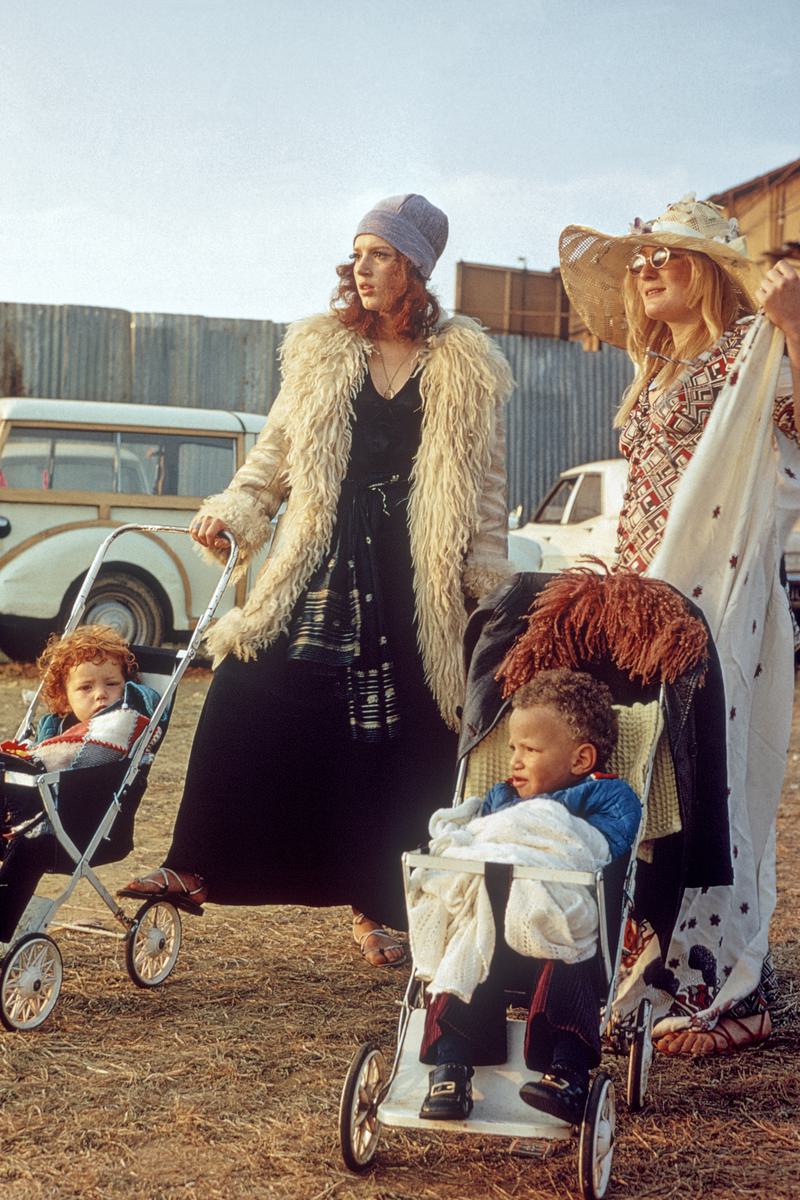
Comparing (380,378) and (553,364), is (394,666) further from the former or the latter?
(553,364)

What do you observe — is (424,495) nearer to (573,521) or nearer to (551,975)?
(551,975)

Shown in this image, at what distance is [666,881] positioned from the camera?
299 cm

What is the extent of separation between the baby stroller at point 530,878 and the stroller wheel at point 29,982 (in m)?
1.01

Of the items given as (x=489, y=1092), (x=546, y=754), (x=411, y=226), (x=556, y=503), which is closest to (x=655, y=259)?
(x=411, y=226)

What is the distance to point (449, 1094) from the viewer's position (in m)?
2.45

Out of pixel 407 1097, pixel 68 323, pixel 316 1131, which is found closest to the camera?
pixel 407 1097

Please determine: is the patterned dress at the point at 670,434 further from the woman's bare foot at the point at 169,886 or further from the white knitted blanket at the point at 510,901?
the woman's bare foot at the point at 169,886

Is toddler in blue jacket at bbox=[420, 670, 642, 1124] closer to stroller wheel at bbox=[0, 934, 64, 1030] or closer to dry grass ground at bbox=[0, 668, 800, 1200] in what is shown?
dry grass ground at bbox=[0, 668, 800, 1200]

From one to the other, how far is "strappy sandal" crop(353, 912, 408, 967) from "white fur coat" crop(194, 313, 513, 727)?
768 mm

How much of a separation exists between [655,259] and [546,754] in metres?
1.38

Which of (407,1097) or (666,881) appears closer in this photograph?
(407,1097)

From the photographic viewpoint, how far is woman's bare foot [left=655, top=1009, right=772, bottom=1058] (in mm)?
3307

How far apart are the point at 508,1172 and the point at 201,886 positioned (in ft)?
4.84

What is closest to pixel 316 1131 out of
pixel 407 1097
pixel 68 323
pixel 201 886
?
pixel 407 1097
